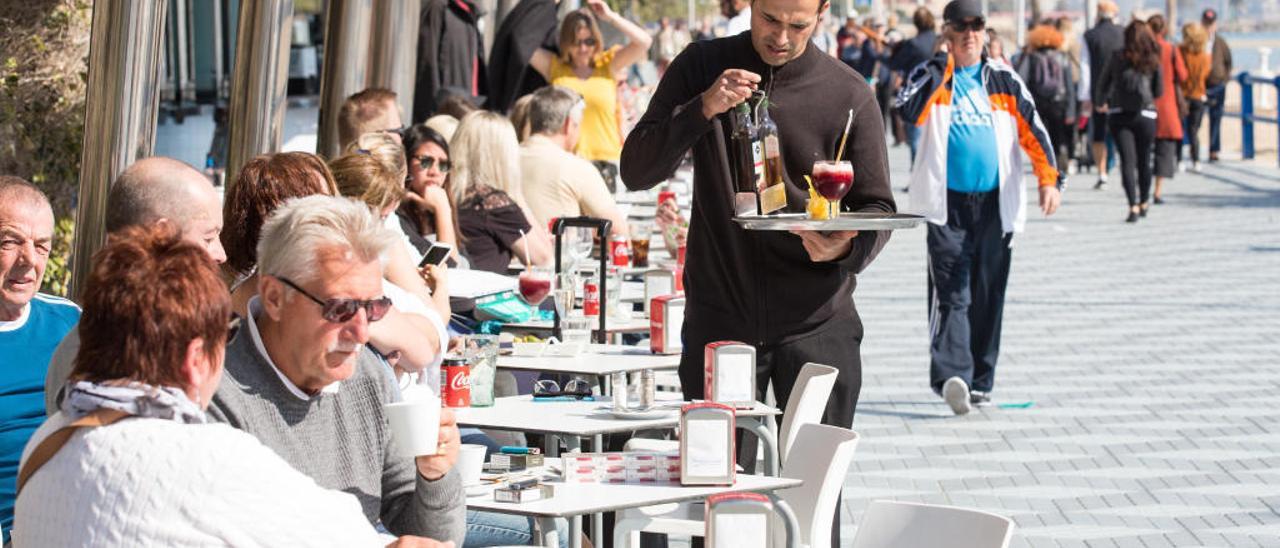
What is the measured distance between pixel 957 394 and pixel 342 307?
6.45 m

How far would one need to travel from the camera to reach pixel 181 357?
298 cm

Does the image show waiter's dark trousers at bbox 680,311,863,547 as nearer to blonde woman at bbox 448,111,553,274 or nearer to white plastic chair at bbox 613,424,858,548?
white plastic chair at bbox 613,424,858,548

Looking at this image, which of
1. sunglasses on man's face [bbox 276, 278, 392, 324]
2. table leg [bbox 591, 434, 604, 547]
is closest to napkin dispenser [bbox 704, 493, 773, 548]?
sunglasses on man's face [bbox 276, 278, 392, 324]

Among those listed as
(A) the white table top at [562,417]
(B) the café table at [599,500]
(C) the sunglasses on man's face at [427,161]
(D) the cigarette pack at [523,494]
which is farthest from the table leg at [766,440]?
(C) the sunglasses on man's face at [427,161]

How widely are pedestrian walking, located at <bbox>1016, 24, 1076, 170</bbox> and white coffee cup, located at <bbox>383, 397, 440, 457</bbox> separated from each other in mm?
18286

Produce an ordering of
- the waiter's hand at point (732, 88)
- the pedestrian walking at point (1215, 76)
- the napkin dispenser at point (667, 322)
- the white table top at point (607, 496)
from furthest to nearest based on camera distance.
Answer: the pedestrian walking at point (1215, 76), the napkin dispenser at point (667, 322), the waiter's hand at point (732, 88), the white table top at point (607, 496)

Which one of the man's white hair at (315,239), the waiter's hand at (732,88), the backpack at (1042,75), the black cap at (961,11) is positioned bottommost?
the man's white hair at (315,239)

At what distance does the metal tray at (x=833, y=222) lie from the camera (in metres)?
5.29

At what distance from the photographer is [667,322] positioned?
668 centimetres

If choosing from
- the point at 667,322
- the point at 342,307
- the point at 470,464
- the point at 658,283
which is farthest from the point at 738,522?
the point at 658,283

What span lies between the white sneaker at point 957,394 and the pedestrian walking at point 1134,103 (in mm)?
10532

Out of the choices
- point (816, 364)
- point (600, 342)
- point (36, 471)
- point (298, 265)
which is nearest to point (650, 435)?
point (600, 342)

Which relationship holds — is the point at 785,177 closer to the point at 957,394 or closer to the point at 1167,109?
the point at 957,394

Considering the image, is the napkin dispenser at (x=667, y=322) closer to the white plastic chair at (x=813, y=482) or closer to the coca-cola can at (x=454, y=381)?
the coca-cola can at (x=454, y=381)
